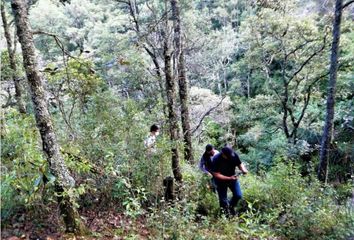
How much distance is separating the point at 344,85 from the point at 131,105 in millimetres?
11402

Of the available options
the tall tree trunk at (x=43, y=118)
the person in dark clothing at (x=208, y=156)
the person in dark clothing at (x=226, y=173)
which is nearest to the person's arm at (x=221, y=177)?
the person in dark clothing at (x=226, y=173)

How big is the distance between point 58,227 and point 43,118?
4.26 ft

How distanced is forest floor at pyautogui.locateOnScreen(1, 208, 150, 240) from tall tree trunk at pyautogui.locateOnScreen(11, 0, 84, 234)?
188mm

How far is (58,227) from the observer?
4.06 metres

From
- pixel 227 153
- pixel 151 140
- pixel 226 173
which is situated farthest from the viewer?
pixel 226 173

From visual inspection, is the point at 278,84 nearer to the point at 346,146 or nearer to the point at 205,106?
the point at 205,106

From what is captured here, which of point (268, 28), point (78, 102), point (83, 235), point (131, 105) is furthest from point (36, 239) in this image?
point (268, 28)

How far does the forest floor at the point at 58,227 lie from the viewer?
3791mm

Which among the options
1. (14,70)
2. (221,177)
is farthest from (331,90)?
(14,70)

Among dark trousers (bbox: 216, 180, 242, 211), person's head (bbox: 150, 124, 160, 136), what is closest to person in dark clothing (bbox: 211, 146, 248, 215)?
dark trousers (bbox: 216, 180, 242, 211)

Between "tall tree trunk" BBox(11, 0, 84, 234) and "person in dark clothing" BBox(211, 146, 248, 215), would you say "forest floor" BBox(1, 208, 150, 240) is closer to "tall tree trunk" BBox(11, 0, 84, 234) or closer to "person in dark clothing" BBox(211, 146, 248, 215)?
"tall tree trunk" BBox(11, 0, 84, 234)

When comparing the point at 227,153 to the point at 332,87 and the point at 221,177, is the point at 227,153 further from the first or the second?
the point at 332,87

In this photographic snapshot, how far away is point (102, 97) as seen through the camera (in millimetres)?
5918

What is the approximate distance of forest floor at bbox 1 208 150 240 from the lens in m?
3.79
